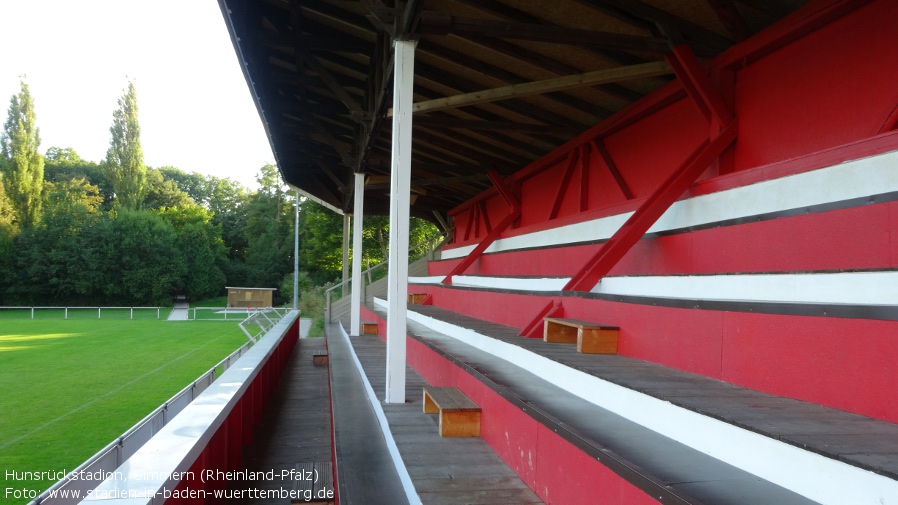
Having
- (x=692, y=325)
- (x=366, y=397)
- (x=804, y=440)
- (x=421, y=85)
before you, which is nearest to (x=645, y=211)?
(x=692, y=325)

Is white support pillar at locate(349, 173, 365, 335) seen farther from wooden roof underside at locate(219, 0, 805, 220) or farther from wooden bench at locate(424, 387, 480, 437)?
wooden bench at locate(424, 387, 480, 437)

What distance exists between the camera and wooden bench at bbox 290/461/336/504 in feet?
13.2

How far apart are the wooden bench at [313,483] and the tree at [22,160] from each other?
43.9 metres

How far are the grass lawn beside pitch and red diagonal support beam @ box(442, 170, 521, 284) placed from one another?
5833mm

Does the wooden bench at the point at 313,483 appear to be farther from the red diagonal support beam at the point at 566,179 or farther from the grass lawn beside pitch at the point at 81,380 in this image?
the red diagonal support beam at the point at 566,179

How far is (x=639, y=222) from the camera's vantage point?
4.11 metres

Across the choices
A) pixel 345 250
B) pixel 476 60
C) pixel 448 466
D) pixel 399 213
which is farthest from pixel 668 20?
pixel 345 250

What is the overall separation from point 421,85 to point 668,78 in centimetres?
329

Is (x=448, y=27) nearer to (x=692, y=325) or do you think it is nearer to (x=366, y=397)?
(x=692, y=325)

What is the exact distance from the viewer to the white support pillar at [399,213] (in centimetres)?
441

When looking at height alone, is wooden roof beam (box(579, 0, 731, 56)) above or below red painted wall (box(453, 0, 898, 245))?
above

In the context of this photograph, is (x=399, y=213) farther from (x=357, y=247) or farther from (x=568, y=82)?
(x=357, y=247)

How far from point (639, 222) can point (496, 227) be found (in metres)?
5.27

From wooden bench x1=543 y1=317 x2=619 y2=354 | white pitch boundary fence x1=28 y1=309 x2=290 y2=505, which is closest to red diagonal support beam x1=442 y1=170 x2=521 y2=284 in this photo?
white pitch boundary fence x1=28 y1=309 x2=290 y2=505
